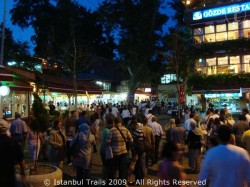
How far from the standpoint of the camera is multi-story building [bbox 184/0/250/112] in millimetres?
27547

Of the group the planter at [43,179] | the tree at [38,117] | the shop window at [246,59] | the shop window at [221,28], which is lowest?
the planter at [43,179]

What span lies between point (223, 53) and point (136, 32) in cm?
1379

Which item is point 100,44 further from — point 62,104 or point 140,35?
point 62,104

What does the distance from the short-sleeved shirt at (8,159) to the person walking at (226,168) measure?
2755 mm

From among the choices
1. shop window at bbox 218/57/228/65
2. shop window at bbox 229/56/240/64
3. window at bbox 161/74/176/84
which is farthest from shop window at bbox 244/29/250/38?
window at bbox 161/74/176/84

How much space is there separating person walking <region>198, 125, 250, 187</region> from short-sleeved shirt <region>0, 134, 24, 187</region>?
2.75m

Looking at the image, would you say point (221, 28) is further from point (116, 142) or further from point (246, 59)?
point (116, 142)

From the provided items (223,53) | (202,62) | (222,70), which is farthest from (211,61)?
(223,53)

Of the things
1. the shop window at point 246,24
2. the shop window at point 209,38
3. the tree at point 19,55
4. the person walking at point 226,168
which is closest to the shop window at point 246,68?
the shop window at point 246,24

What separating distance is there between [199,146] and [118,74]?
144 ft

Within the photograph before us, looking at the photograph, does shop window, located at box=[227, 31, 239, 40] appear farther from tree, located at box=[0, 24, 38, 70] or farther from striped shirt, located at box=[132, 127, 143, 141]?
striped shirt, located at box=[132, 127, 143, 141]

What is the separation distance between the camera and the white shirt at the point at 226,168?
3740 mm

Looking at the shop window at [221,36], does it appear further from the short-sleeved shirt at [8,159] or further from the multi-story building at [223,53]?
the short-sleeved shirt at [8,159]

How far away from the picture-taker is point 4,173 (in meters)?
4.75
